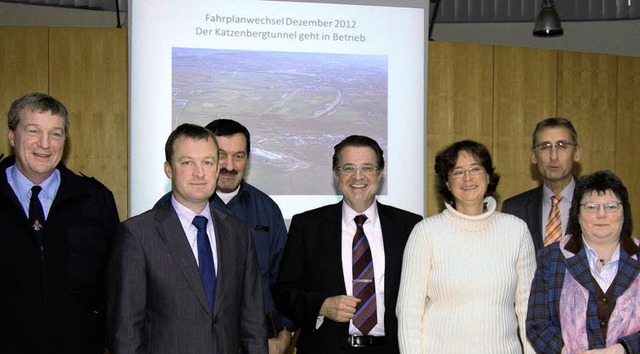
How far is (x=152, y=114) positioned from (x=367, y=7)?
5.48 ft

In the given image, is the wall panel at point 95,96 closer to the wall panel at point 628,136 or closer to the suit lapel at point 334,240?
the suit lapel at point 334,240

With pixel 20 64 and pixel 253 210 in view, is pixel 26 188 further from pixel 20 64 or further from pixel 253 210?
pixel 20 64

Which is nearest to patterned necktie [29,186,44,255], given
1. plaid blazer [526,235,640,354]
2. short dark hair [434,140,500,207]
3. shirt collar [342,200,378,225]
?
shirt collar [342,200,378,225]

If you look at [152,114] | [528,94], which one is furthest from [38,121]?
[528,94]

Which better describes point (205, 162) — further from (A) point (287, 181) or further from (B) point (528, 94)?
(B) point (528, 94)

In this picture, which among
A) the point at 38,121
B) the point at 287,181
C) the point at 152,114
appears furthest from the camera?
the point at 287,181

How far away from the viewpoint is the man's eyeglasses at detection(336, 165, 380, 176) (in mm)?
3010

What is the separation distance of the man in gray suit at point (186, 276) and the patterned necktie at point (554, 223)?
1.64 m

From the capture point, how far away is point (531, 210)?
3.69 meters

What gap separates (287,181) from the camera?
5109mm

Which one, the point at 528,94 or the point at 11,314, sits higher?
the point at 528,94

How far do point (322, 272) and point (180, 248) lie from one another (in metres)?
0.72

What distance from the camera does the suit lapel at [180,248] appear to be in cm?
249

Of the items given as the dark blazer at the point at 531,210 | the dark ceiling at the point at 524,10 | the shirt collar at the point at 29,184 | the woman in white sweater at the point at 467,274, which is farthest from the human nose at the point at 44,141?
the dark ceiling at the point at 524,10
